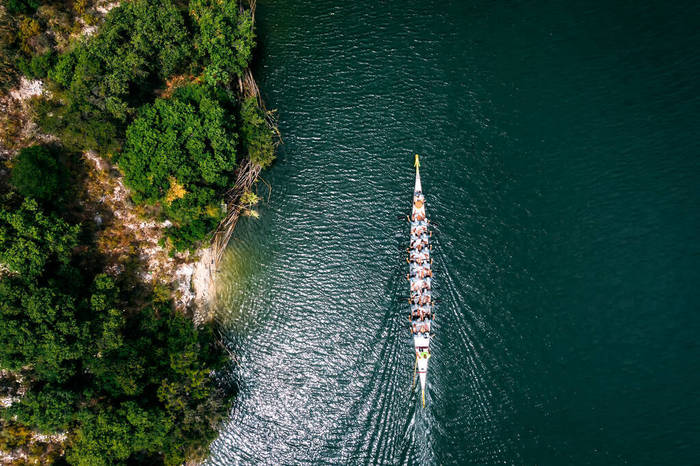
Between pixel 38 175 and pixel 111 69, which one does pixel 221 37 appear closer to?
pixel 111 69

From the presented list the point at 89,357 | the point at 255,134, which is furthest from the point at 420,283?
the point at 89,357

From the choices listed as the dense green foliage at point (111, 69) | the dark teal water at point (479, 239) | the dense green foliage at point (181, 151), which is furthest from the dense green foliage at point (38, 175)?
the dark teal water at point (479, 239)

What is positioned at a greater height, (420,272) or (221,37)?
(221,37)

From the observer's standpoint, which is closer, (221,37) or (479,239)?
(221,37)

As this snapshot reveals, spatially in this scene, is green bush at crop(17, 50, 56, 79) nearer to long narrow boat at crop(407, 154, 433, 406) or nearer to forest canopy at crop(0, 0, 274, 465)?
forest canopy at crop(0, 0, 274, 465)

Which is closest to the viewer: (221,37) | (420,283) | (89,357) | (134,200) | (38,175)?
(89,357)

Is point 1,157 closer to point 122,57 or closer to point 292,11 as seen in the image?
point 122,57

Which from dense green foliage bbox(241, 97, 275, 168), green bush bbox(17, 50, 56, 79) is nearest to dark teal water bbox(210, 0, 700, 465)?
dense green foliage bbox(241, 97, 275, 168)

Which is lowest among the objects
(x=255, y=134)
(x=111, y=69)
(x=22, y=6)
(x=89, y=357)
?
(x=89, y=357)
